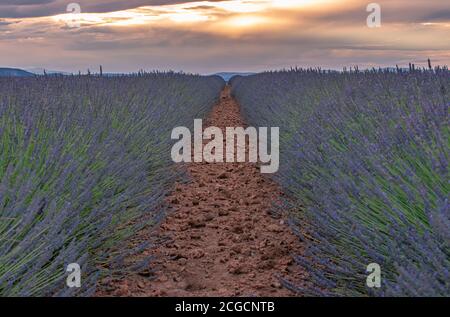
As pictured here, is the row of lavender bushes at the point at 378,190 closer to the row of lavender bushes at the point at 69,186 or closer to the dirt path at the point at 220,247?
the dirt path at the point at 220,247

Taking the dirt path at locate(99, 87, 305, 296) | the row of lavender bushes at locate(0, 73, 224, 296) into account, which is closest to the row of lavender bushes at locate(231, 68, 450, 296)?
the dirt path at locate(99, 87, 305, 296)

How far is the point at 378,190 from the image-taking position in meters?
2.42

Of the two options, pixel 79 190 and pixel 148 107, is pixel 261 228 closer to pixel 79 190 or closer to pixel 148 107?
pixel 79 190

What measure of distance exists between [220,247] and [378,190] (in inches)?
60.0

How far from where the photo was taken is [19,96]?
5.05 meters

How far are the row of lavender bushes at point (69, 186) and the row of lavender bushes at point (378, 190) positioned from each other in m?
1.11

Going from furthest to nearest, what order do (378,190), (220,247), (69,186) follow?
(220,247), (69,186), (378,190)

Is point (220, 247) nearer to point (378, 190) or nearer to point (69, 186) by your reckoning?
point (69, 186)

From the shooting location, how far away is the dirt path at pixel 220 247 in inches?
115

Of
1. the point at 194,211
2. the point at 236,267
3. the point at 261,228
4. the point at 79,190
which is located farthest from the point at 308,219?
the point at 79,190

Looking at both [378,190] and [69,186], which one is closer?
[378,190]

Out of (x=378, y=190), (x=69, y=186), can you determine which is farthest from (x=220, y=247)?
(x=378, y=190)

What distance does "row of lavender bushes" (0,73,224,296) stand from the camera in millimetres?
2320
